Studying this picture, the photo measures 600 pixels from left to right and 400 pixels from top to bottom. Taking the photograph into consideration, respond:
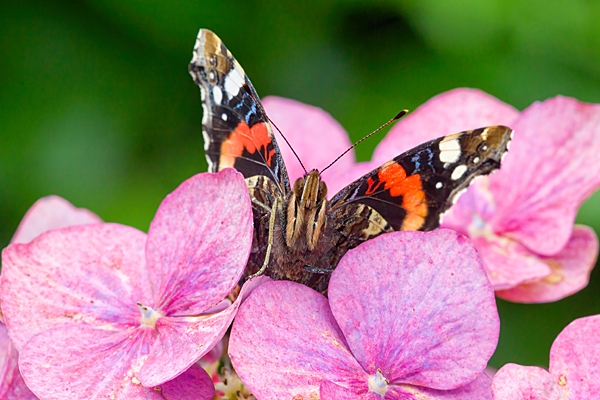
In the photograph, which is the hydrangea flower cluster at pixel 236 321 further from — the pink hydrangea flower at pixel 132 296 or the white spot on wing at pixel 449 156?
the white spot on wing at pixel 449 156

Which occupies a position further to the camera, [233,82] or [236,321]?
[233,82]

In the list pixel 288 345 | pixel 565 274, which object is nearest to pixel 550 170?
pixel 565 274

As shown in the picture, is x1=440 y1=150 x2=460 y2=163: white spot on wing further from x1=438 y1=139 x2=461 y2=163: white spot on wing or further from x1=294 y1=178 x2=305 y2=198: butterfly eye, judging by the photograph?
x1=294 y1=178 x2=305 y2=198: butterfly eye

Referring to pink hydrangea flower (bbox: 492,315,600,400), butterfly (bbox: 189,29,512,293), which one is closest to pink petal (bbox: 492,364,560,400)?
pink hydrangea flower (bbox: 492,315,600,400)

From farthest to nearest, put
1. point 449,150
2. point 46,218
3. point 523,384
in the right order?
1. point 46,218
2. point 449,150
3. point 523,384

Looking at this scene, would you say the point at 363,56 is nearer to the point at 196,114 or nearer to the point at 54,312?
the point at 196,114

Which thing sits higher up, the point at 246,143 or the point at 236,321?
the point at 246,143

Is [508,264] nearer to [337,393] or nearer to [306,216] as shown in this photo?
[306,216]

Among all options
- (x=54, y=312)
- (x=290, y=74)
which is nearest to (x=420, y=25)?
(x=290, y=74)
